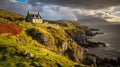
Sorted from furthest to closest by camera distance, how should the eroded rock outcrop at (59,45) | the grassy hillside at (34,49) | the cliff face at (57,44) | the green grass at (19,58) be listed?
the cliff face at (57,44)
the eroded rock outcrop at (59,45)
the grassy hillside at (34,49)
the green grass at (19,58)

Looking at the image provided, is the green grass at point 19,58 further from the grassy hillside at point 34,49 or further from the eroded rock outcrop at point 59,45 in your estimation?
the eroded rock outcrop at point 59,45

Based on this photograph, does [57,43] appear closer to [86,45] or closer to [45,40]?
[45,40]

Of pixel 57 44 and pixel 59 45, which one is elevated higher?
pixel 57 44

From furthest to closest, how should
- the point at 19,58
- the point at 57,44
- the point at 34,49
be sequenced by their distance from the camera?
the point at 57,44
the point at 34,49
the point at 19,58

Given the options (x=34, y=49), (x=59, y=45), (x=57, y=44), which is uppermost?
(x=34, y=49)

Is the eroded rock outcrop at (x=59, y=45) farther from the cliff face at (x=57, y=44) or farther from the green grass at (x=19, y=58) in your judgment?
the green grass at (x=19, y=58)

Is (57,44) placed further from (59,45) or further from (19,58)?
(19,58)

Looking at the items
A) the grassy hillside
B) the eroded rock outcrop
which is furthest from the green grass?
the eroded rock outcrop

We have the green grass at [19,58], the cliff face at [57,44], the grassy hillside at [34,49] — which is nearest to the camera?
the green grass at [19,58]

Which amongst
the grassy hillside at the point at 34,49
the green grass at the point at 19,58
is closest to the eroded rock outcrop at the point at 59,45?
the grassy hillside at the point at 34,49

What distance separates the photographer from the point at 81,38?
176m

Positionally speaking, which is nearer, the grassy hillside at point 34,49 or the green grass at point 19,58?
the green grass at point 19,58

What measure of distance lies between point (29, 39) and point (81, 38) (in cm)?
8768

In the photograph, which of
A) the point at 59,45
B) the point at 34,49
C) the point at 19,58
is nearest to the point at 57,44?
the point at 59,45
